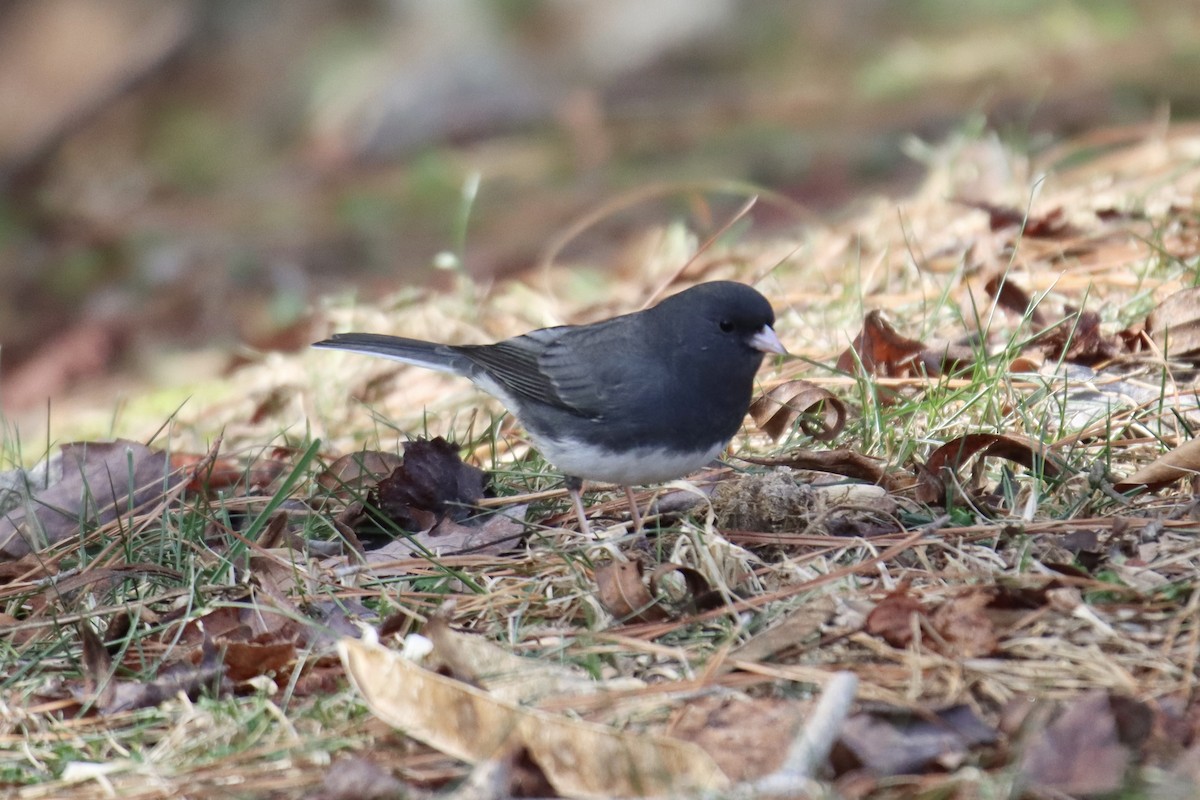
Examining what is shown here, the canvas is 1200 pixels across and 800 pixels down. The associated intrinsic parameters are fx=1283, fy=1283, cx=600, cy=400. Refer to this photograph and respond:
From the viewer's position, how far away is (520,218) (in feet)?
27.0

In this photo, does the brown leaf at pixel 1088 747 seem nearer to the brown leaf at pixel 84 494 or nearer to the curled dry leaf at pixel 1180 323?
the curled dry leaf at pixel 1180 323

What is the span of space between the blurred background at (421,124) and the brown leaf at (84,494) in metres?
2.40

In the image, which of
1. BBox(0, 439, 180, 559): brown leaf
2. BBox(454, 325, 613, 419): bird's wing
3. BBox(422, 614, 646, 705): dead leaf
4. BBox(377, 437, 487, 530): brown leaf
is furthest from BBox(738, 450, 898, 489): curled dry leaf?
BBox(0, 439, 180, 559): brown leaf

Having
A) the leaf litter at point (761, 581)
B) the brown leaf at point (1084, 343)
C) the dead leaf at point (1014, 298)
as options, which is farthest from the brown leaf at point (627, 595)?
the dead leaf at point (1014, 298)

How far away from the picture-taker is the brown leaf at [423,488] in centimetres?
301

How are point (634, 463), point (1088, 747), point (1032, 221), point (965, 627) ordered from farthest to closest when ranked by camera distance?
point (1032, 221)
point (634, 463)
point (965, 627)
point (1088, 747)

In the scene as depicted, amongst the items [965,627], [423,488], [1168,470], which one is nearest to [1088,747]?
[965,627]

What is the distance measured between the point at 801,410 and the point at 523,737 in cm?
153

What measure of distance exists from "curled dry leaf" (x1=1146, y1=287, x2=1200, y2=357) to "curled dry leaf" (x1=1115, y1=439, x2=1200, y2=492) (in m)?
0.70

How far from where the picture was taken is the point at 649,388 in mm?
2955

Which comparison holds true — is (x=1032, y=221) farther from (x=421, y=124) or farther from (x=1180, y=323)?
(x=421, y=124)

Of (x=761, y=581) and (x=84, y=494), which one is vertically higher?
(x=84, y=494)

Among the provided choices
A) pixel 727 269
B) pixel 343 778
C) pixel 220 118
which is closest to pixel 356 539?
pixel 343 778

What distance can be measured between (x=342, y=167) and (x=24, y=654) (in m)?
7.98
